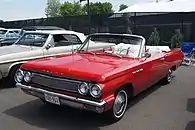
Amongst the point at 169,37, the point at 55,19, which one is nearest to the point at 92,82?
the point at 169,37

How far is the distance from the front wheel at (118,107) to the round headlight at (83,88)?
0.63m

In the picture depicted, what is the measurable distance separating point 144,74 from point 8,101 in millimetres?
2930

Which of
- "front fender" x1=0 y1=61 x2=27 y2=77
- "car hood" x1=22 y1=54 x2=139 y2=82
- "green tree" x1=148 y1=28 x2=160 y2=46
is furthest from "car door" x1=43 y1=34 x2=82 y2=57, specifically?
"green tree" x1=148 y1=28 x2=160 y2=46

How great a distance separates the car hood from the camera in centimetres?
392

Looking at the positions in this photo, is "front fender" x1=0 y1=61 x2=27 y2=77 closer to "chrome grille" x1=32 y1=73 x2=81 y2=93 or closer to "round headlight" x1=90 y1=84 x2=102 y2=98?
"chrome grille" x1=32 y1=73 x2=81 y2=93

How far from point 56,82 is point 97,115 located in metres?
1.07

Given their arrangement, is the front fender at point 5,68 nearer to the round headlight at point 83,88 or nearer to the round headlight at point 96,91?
the round headlight at point 83,88

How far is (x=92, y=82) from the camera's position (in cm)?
384

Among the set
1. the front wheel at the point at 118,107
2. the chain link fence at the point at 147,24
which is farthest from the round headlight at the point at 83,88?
the chain link fence at the point at 147,24

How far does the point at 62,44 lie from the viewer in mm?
8086

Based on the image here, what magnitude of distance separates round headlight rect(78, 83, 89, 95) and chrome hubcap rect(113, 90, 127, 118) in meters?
0.66

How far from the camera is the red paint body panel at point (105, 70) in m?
3.91

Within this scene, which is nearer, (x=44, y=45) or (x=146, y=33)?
(x=44, y=45)

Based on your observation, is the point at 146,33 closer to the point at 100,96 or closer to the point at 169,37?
the point at 169,37
